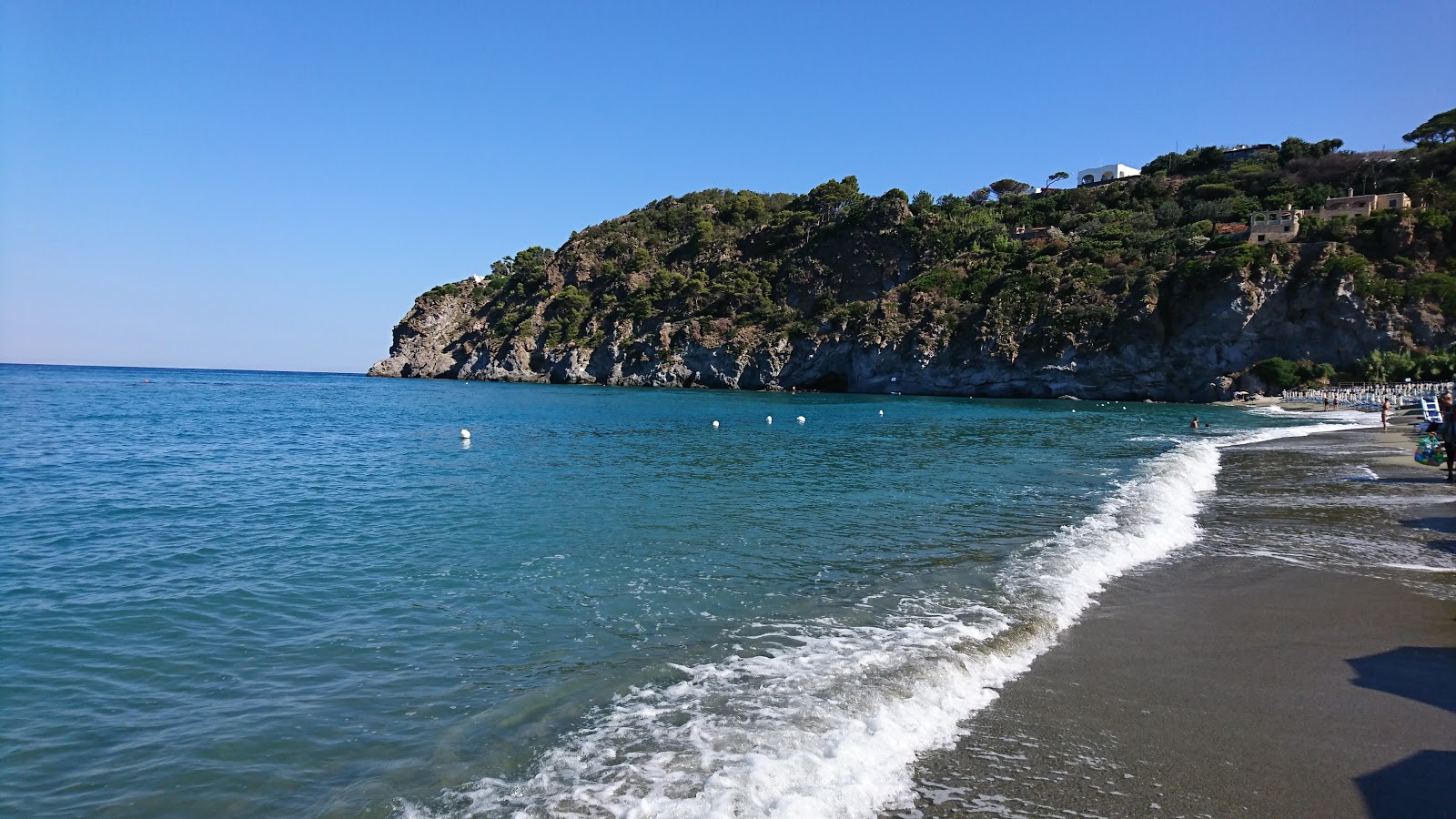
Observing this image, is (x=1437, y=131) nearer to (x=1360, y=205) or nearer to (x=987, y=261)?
(x=1360, y=205)

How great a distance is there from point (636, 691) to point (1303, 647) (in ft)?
20.1

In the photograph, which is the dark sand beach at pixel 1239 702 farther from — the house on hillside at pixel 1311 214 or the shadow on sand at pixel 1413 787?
the house on hillside at pixel 1311 214

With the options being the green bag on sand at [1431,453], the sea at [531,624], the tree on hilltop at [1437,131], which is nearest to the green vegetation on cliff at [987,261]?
the tree on hilltop at [1437,131]

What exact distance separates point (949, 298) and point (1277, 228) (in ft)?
96.9

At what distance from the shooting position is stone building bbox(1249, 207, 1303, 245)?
65.9 metres

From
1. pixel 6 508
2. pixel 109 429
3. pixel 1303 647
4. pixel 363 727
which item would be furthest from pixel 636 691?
pixel 109 429

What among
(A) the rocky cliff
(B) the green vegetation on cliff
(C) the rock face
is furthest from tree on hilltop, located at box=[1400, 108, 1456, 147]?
(C) the rock face

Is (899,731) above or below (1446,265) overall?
below

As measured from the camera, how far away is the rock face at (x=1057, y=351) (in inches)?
2297

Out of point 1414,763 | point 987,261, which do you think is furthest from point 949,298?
point 1414,763

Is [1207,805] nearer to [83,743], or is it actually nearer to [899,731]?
[899,731]

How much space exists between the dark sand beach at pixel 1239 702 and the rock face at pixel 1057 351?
60.6m

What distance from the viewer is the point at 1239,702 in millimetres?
5570

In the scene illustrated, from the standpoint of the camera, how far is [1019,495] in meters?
15.6
